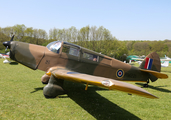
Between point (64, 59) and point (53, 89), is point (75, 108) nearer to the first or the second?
point (53, 89)

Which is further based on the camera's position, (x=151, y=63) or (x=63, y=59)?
(x=151, y=63)

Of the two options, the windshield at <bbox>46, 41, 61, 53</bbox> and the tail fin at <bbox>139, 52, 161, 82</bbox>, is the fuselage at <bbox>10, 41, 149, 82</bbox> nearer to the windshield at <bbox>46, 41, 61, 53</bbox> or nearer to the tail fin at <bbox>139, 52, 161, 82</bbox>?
the windshield at <bbox>46, 41, 61, 53</bbox>

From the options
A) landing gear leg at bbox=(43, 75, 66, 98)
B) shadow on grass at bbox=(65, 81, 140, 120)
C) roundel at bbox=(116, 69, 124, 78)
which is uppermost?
roundel at bbox=(116, 69, 124, 78)

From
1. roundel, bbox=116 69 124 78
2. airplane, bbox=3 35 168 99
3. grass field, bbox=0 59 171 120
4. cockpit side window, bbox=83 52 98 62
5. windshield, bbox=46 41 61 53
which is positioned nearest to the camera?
grass field, bbox=0 59 171 120

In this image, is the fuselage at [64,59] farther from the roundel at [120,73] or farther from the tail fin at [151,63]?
the tail fin at [151,63]

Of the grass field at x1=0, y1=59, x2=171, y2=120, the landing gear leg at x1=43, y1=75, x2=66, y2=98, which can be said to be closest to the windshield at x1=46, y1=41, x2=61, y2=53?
the landing gear leg at x1=43, y1=75, x2=66, y2=98

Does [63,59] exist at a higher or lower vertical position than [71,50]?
lower

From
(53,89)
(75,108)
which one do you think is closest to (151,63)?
(75,108)

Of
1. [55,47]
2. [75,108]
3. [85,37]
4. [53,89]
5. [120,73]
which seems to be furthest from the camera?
[85,37]

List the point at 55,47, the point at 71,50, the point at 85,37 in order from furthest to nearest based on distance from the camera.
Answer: the point at 85,37, the point at 71,50, the point at 55,47

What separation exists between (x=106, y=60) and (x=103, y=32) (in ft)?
149

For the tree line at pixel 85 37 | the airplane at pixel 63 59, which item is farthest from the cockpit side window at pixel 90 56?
the tree line at pixel 85 37

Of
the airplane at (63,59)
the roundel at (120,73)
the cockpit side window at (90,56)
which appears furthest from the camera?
the roundel at (120,73)

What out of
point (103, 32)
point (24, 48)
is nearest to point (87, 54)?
point (24, 48)
